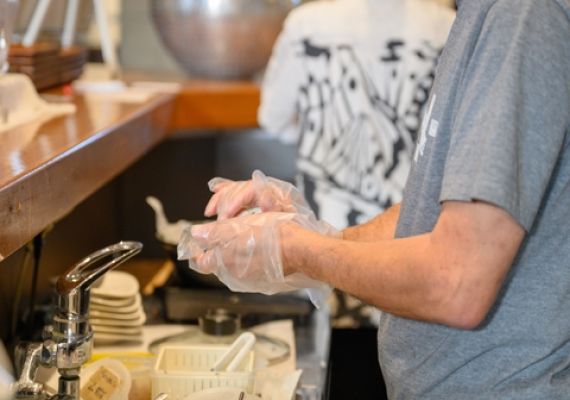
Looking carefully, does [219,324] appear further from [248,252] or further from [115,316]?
[248,252]

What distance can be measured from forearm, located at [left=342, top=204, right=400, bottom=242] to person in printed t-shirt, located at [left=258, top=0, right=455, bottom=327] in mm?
1173

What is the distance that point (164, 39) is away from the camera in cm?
343

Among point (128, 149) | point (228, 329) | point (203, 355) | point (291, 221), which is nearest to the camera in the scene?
point (291, 221)

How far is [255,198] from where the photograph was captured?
1.47 metres

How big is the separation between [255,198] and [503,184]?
52 cm

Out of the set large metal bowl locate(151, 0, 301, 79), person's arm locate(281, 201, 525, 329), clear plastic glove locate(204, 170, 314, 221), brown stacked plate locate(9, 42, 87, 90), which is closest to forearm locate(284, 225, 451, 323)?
person's arm locate(281, 201, 525, 329)

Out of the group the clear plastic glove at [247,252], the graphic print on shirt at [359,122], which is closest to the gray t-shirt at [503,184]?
the clear plastic glove at [247,252]

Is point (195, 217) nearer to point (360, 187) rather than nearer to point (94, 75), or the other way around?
point (94, 75)

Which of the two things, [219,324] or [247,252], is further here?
[219,324]

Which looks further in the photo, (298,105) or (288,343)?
(298,105)

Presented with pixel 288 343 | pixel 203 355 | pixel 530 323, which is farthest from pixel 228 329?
pixel 530 323

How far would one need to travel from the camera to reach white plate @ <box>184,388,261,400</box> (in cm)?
138

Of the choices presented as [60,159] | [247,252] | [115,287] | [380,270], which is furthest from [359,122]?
[380,270]

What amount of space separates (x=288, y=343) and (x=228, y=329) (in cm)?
12
